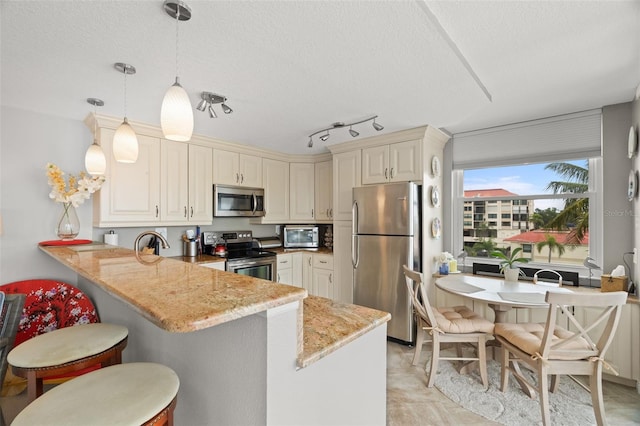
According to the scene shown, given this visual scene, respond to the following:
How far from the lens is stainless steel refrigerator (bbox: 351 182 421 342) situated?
9.93 feet

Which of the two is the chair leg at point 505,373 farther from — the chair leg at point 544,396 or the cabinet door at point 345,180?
the cabinet door at point 345,180

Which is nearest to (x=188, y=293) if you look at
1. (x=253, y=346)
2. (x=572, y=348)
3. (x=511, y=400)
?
(x=253, y=346)

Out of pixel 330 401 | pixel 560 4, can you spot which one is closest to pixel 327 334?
pixel 330 401

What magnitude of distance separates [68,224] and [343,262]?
279 cm

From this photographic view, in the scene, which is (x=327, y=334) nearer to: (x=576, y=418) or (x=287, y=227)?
(x=576, y=418)

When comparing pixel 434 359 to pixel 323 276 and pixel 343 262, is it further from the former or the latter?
pixel 323 276

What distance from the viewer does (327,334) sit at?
1.04 metres

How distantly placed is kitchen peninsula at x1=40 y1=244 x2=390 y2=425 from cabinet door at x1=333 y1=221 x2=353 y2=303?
235cm

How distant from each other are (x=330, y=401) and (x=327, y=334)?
214mm

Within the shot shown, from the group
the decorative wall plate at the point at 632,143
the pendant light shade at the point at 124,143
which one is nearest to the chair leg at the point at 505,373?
the decorative wall plate at the point at 632,143

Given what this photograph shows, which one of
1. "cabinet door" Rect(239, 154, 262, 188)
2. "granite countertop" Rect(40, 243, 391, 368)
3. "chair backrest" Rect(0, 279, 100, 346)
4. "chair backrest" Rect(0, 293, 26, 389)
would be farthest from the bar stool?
"cabinet door" Rect(239, 154, 262, 188)

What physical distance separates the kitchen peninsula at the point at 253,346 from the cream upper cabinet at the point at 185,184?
6.19 feet

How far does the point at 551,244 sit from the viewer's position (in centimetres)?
301

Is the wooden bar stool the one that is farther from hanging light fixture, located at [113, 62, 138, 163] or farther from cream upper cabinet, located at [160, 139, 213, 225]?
cream upper cabinet, located at [160, 139, 213, 225]
